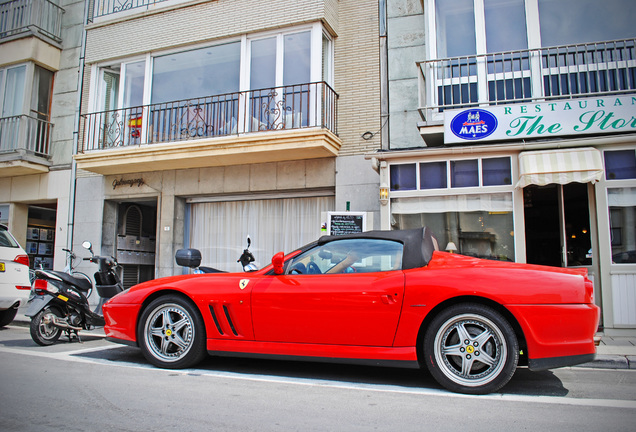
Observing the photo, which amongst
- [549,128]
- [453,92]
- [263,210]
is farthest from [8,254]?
[549,128]

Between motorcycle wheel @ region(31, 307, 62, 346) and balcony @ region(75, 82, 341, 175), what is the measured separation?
5203mm

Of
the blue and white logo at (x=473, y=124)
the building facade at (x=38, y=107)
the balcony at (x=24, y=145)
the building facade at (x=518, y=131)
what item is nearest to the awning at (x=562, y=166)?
the building facade at (x=518, y=131)

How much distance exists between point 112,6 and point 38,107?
3.49 metres

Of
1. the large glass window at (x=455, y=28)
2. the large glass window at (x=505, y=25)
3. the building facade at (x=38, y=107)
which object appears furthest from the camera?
the building facade at (x=38, y=107)

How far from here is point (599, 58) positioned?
354 inches

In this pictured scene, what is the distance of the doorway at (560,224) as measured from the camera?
8.59 m

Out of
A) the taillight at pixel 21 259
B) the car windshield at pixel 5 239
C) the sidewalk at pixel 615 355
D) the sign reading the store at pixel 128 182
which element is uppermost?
the sign reading the store at pixel 128 182

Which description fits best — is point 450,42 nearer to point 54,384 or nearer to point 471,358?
point 471,358

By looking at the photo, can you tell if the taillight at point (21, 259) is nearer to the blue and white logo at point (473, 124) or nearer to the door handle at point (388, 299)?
the door handle at point (388, 299)

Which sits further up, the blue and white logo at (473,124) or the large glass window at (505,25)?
the large glass window at (505,25)

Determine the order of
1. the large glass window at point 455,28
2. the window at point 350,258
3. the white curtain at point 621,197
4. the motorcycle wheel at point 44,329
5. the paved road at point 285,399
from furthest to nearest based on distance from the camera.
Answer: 1. the large glass window at point 455,28
2. the white curtain at point 621,197
3. the motorcycle wheel at point 44,329
4. the window at point 350,258
5. the paved road at point 285,399

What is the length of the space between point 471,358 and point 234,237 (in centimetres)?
841

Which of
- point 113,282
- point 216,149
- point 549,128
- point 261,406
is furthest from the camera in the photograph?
point 216,149

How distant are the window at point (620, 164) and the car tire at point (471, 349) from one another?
5366mm
